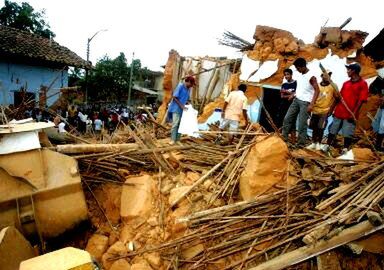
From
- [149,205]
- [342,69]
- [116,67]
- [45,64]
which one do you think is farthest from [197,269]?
[116,67]

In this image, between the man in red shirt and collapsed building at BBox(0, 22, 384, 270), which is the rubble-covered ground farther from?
the man in red shirt

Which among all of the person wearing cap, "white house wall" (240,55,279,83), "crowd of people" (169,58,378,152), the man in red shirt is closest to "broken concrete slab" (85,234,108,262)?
"crowd of people" (169,58,378,152)

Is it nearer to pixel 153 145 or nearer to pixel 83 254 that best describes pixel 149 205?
pixel 153 145

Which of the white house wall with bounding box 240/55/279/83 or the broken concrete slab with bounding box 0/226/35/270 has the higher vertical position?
the white house wall with bounding box 240/55/279/83

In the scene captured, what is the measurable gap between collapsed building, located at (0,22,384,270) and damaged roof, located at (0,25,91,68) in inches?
586

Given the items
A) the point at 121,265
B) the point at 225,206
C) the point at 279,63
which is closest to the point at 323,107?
the point at 225,206

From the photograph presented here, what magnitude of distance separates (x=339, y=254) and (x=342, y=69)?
7123 millimetres

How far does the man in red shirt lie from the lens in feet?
18.7

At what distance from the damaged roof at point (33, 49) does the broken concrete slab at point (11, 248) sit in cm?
1623

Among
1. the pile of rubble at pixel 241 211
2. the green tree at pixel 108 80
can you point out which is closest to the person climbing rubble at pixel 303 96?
the pile of rubble at pixel 241 211

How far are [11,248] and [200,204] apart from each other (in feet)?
8.01

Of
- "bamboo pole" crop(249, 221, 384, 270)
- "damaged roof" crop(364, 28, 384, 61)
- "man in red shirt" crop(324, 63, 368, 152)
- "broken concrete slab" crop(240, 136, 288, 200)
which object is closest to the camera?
Result: "bamboo pole" crop(249, 221, 384, 270)

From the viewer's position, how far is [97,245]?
4.50m

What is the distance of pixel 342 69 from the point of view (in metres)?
9.55
